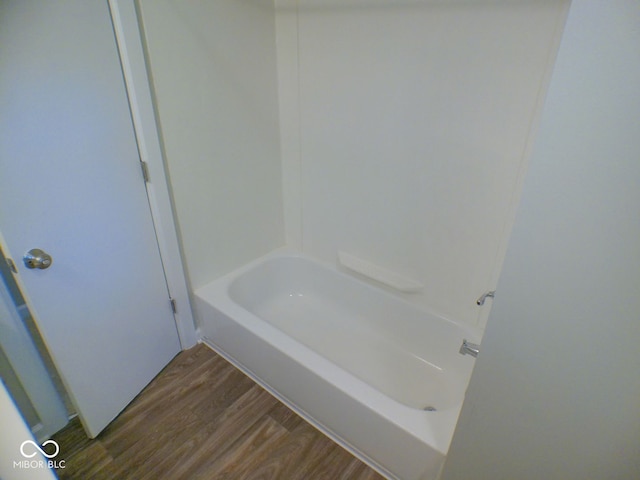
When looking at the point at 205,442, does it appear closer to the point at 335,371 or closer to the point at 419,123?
the point at 335,371

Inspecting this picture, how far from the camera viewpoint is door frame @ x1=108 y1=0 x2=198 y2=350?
4.31 ft

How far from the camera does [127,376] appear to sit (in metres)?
1.65

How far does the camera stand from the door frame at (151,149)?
1312 mm

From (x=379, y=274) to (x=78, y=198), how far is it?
151cm

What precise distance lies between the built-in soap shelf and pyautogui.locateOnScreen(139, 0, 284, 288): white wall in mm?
607

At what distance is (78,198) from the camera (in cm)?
129

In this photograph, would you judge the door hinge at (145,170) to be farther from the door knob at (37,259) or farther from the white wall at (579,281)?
the white wall at (579,281)

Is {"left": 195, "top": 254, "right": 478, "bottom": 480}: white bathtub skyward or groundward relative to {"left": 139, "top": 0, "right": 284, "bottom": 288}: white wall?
groundward

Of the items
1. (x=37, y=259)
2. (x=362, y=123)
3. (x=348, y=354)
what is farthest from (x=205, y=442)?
(x=362, y=123)

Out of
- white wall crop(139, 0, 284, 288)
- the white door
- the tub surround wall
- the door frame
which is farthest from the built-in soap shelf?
the white door

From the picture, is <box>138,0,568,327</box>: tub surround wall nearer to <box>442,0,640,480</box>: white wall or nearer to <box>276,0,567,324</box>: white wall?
<box>276,0,567,324</box>: white wall

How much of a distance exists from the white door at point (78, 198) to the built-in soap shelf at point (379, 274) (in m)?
1.08

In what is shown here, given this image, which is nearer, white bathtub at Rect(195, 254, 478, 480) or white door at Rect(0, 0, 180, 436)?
white door at Rect(0, 0, 180, 436)

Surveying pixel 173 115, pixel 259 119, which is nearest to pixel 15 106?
pixel 173 115
